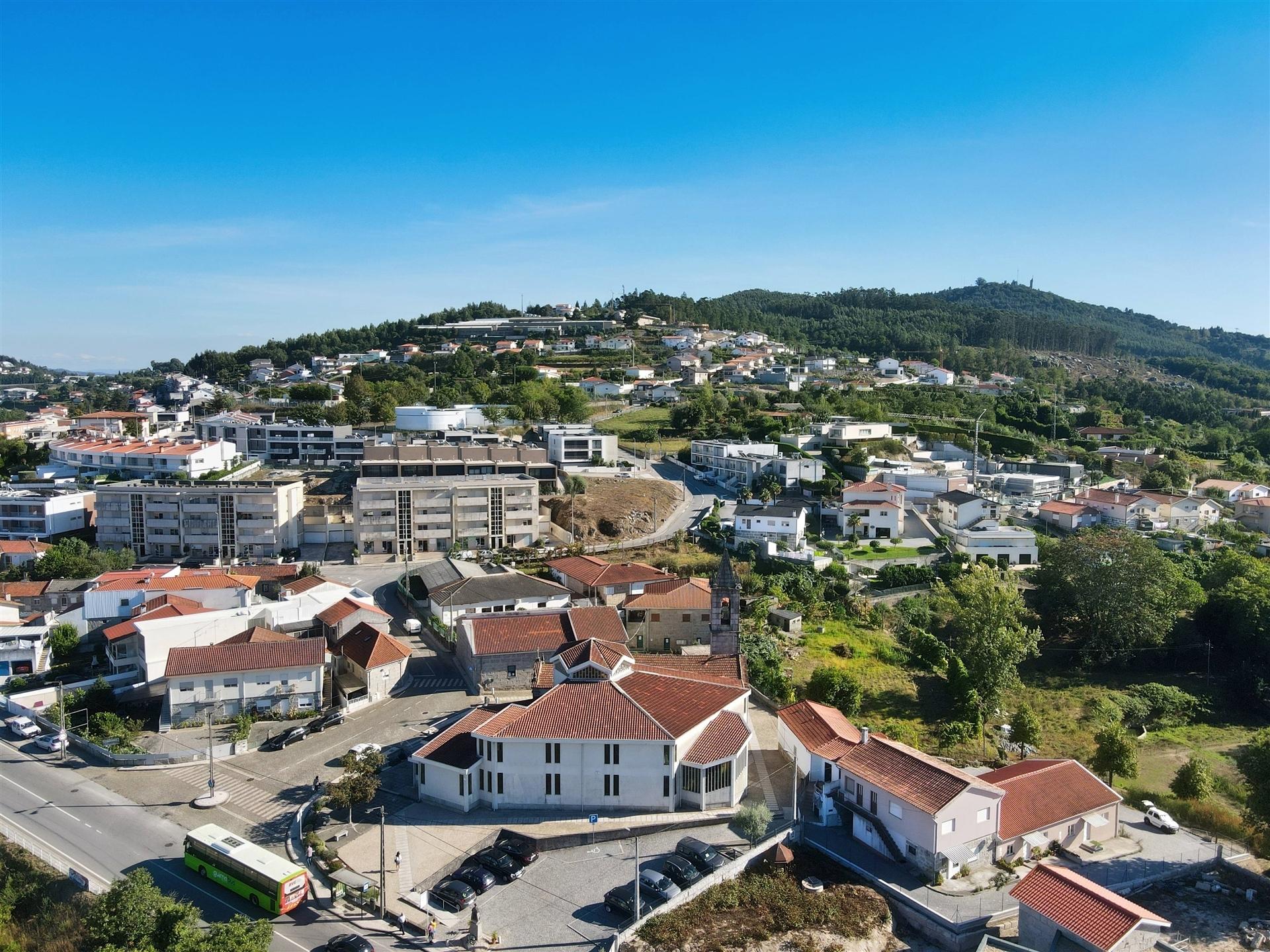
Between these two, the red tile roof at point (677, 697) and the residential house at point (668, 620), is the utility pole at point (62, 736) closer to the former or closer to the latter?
the red tile roof at point (677, 697)

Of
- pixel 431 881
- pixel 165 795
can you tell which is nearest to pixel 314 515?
pixel 165 795

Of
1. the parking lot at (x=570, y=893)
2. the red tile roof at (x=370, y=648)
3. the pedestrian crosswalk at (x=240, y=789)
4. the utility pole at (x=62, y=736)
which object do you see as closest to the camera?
the parking lot at (x=570, y=893)

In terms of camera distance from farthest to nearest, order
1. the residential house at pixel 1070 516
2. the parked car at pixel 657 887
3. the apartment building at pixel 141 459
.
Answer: the apartment building at pixel 141 459 < the residential house at pixel 1070 516 < the parked car at pixel 657 887

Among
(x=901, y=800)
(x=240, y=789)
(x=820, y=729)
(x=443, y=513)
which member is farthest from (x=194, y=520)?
(x=901, y=800)

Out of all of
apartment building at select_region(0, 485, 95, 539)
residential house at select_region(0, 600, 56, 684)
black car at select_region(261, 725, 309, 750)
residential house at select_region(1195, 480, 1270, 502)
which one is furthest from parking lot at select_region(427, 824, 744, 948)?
residential house at select_region(1195, 480, 1270, 502)

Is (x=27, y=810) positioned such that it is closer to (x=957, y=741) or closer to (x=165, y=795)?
(x=165, y=795)

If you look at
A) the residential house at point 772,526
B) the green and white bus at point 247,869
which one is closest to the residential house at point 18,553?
the green and white bus at point 247,869

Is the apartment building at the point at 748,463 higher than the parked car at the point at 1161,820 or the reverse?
higher
